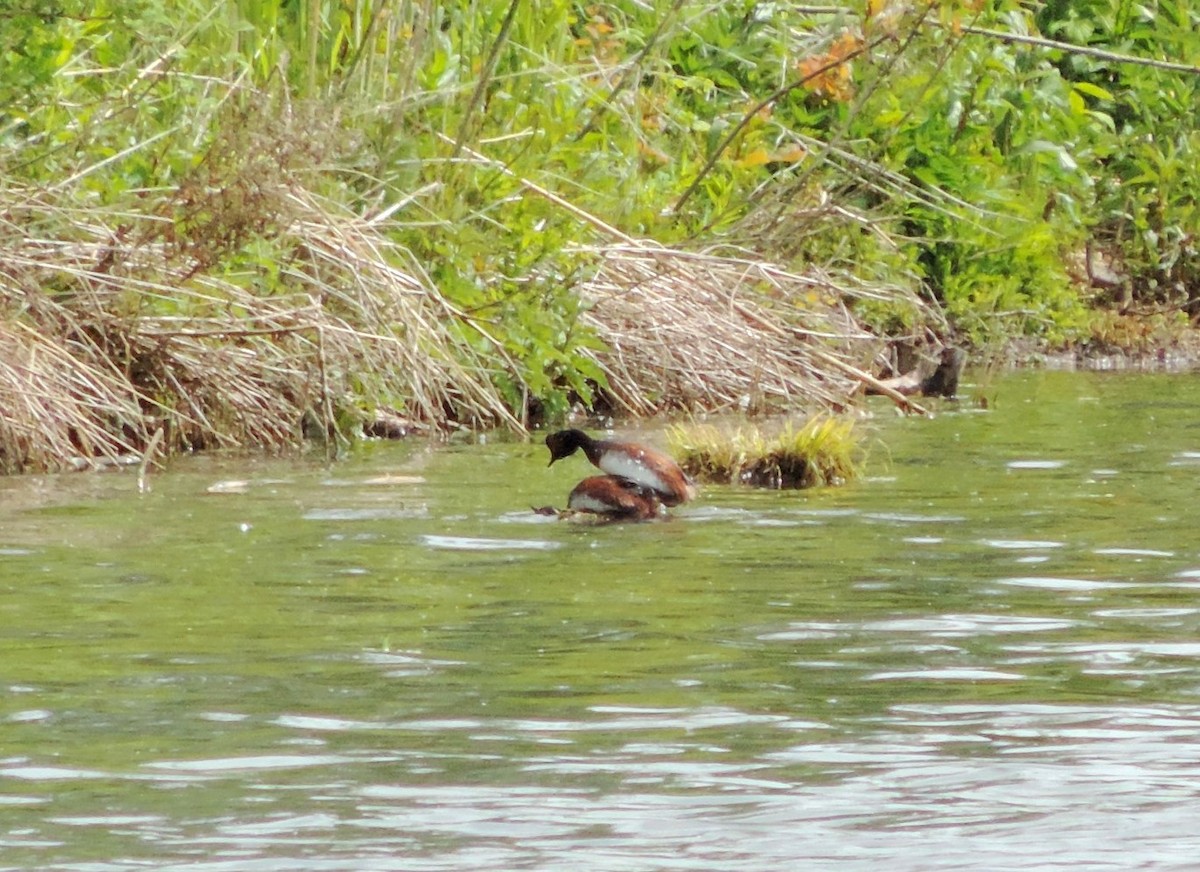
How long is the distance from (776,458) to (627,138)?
4.61 m

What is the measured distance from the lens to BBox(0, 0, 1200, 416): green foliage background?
452 inches

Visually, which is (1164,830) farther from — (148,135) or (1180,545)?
(148,135)

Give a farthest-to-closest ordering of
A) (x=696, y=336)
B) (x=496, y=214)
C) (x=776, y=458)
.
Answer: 1. (x=696, y=336)
2. (x=496, y=214)
3. (x=776, y=458)

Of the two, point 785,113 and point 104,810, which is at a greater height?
point 785,113

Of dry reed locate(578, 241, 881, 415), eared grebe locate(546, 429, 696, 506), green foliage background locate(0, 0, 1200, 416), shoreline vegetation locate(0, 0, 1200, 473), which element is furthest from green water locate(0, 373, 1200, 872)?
dry reed locate(578, 241, 881, 415)

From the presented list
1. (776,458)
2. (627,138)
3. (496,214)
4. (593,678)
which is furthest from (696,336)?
(593,678)

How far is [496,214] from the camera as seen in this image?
13055 millimetres

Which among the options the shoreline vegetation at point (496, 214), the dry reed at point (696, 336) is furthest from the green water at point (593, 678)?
the dry reed at point (696, 336)

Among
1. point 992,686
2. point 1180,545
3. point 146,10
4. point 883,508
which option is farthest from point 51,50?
point 992,686

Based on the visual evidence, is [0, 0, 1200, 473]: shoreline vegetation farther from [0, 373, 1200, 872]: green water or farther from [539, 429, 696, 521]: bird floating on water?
[539, 429, 696, 521]: bird floating on water

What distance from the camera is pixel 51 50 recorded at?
425 inches

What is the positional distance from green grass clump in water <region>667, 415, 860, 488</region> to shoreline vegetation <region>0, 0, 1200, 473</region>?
179cm

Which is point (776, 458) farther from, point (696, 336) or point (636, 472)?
point (696, 336)

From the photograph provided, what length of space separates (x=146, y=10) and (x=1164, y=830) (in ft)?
24.7
